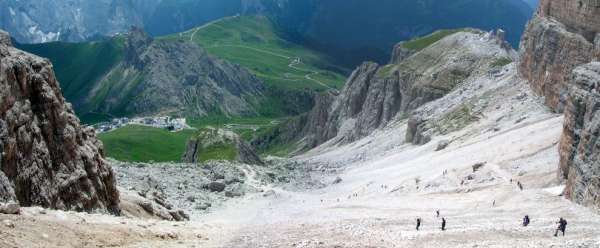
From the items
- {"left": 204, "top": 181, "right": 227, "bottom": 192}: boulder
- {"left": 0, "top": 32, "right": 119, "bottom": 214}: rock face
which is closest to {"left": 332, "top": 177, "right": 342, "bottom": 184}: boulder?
{"left": 204, "top": 181, "right": 227, "bottom": 192}: boulder

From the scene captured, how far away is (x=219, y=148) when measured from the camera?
5399 inches

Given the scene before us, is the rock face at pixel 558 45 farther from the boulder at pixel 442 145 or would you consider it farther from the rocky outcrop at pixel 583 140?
the rocky outcrop at pixel 583 140

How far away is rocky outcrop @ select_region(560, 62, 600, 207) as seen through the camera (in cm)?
5158

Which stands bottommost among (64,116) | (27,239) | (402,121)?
(27,239)

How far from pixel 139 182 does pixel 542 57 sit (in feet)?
243

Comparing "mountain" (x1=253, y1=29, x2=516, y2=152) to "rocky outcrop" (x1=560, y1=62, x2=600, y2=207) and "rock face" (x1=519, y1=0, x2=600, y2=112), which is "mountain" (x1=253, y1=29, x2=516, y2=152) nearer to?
"rock face" (x1=519, y1=0, x2=600, y2=112)

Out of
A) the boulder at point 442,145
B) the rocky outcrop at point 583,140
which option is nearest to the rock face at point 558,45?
the boulder at point 442,145

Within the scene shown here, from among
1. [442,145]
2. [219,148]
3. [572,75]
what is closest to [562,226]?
[572,75]

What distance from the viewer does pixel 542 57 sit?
378 ft

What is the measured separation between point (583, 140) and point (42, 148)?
139 ft

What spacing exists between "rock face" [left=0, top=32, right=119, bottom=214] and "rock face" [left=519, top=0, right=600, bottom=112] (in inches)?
2871

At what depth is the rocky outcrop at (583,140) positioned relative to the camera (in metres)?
51.6

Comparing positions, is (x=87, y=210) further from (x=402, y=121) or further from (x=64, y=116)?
(x=402, y=121)

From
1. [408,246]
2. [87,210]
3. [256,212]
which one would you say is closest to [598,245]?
[408,246]
